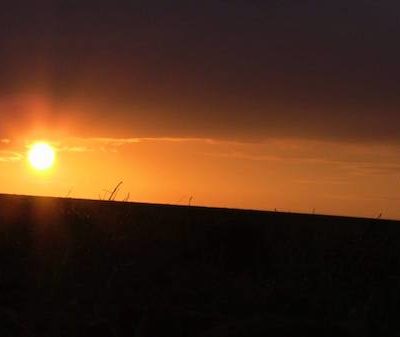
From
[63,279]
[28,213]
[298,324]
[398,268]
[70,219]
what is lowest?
[298,324]

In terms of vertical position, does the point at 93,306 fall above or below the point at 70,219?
below

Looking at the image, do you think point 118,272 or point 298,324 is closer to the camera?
point 298,324

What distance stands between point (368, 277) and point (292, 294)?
1.33 meters

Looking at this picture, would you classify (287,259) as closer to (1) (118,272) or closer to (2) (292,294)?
(2) (292,294)

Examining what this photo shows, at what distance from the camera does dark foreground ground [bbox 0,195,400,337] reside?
268 inches

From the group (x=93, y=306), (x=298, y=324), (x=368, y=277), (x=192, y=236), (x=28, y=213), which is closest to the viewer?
(x=298, y=324)

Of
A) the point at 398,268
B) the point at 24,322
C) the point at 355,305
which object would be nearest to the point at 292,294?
the point at 355,305

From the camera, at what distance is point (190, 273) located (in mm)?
8586

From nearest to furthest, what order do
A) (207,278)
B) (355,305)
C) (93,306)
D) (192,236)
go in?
1. (93,306)
2. (355,305)
3. (207,278)
4. (192,236)

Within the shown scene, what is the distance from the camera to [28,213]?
1093cm

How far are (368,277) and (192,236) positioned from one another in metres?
2.17

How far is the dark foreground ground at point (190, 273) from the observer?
6801 millimetres

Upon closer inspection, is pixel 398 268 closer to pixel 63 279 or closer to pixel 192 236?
pixel 192 236

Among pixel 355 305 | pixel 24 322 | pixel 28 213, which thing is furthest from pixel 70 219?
pixel 355 305
